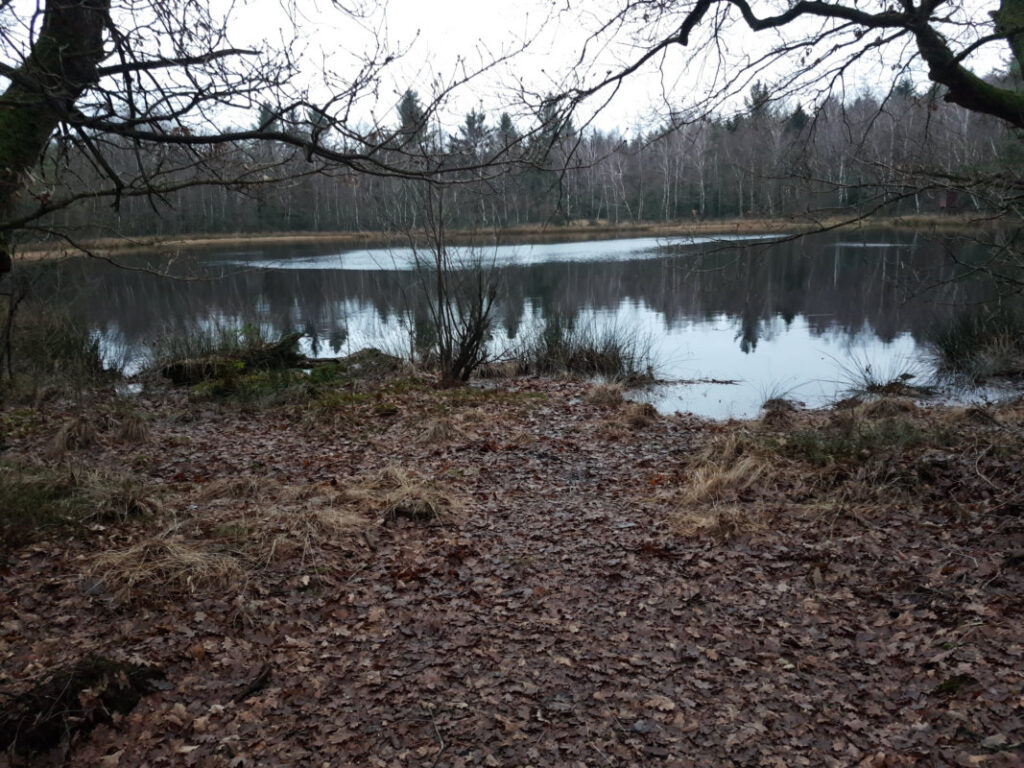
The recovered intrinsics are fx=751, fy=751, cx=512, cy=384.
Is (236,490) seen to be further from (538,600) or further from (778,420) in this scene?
(778,420)

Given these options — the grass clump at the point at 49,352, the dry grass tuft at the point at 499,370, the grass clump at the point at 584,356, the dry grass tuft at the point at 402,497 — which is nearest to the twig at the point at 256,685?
the dry grass tuft at the point at 402,497

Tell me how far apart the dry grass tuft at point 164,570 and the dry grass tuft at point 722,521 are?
300 centimetres

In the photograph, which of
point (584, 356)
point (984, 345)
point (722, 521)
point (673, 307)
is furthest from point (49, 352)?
point (984, 345)

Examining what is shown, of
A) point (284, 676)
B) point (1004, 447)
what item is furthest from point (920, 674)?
point (1004, 447)

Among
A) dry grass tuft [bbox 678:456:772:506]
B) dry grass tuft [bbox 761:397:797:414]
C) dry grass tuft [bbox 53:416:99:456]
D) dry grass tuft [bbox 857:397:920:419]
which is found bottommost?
dry grass tuft [bbox 761:397:797:414]

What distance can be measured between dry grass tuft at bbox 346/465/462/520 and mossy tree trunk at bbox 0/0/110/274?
302 centimetres

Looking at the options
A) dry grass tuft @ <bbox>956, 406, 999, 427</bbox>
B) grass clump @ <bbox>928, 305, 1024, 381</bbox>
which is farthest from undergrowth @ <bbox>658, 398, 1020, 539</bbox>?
grass clump @ <bbox>928, 305, 1024, 381</bbox>

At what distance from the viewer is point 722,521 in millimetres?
5348

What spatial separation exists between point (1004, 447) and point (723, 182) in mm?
47282

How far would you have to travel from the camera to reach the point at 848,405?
10.3m

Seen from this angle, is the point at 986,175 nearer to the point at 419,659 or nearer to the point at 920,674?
the point at 920,674

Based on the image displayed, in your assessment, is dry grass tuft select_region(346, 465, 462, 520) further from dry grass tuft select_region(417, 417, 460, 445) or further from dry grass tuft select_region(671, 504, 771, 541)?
dry grass tuft select_region(671, 504, 771, 541)

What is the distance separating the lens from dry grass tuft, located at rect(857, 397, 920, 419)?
8.97m

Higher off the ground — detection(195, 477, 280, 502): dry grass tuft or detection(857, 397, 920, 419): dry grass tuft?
detection(195, 477, 280, 502): dry grass tuft
